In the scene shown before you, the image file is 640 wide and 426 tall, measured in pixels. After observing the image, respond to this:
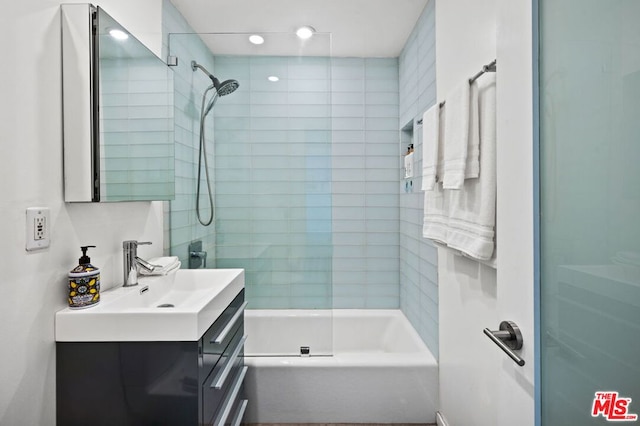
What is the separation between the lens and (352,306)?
3080mm

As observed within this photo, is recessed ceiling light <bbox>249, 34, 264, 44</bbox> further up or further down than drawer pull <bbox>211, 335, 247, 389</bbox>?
further up

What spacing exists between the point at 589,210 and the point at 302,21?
2.45m

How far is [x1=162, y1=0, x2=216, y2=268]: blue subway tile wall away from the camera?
2162mm

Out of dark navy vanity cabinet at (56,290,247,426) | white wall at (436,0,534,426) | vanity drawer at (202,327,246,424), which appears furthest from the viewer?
vanity drawer at (202,327,246,424)

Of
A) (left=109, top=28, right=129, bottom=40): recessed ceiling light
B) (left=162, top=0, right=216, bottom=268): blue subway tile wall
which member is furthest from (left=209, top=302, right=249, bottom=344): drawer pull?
(left=109, top=28, right=129, bottom=40): recessed ceiling light

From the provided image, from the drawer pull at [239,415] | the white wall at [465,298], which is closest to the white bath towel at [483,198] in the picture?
the white wall at [465,298]

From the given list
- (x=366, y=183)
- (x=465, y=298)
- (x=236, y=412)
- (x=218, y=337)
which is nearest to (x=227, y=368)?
(x=218, y=337)

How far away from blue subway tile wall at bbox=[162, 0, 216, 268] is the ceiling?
126mm

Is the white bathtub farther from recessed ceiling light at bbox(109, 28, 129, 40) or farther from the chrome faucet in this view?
recessed ceiling light at bbox(109, 28, 129, 40)

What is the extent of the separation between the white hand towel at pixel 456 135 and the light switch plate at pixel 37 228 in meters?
1.51

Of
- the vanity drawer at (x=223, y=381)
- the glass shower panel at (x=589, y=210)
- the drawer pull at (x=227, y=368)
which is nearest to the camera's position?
the glass shower panel at (x=589, y=210)

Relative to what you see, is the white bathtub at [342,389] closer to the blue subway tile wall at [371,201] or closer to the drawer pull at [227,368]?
the drawer pull at [227,368]

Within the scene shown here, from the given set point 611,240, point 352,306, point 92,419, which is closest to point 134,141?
point 92,419

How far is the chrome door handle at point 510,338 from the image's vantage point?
2.55ft
